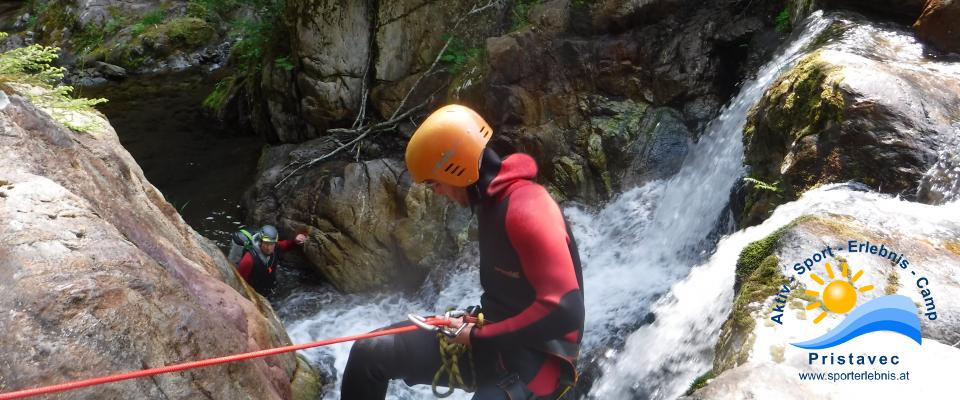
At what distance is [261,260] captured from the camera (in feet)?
22.3

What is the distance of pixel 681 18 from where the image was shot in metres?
7.94

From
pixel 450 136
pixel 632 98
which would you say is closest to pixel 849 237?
pixel 450 136

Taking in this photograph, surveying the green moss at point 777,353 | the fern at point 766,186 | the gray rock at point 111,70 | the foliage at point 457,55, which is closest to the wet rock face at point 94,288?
the green moss at point 777,353

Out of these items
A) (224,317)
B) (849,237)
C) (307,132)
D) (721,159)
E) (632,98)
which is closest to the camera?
(849,237)

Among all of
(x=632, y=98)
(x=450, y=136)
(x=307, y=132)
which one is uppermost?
(x=450, y=136)

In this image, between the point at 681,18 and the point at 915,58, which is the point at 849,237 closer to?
the point at 915,58

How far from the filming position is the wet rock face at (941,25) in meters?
5.17

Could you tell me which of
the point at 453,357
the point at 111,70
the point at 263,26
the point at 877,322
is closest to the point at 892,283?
the point at 877,322

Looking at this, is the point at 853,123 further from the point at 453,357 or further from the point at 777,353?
the point at 453,357

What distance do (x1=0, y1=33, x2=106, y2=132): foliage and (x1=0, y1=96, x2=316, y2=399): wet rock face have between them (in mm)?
208

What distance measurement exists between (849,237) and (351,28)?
23.6ft

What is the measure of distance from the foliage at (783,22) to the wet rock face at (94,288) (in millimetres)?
6523

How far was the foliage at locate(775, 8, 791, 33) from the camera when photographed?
7172 mm

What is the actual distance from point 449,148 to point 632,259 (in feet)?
14.5
